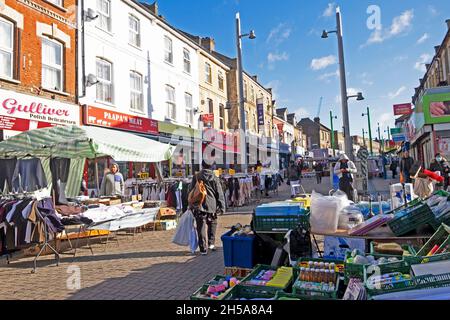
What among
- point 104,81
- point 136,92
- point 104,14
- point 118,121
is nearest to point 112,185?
point 118,121

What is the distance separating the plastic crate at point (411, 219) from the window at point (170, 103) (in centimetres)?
1524

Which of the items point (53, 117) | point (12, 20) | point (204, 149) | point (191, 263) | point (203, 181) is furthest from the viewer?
point (204, 149)

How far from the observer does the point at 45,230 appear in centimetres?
609

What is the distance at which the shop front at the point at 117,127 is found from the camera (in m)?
12.7

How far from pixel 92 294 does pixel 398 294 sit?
3.81 m

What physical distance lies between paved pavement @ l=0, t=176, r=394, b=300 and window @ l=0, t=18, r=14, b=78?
6.58 m

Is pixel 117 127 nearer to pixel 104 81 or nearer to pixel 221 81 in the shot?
pixel 104 81

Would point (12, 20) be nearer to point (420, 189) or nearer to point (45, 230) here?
point (45, 230)

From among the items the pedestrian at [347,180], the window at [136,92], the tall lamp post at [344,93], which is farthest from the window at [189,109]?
the pedestrian at [347,180]

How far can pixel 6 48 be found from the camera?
10258 mm

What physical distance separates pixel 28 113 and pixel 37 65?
176 cm

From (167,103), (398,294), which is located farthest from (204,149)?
(398,294)

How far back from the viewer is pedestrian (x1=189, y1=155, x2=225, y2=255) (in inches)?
260

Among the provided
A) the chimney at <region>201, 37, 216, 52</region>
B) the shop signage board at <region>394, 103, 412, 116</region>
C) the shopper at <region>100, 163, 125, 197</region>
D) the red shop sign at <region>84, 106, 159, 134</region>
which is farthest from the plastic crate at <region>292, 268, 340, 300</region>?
the shop signage board at <region>394, 103, 412, 116</region>
